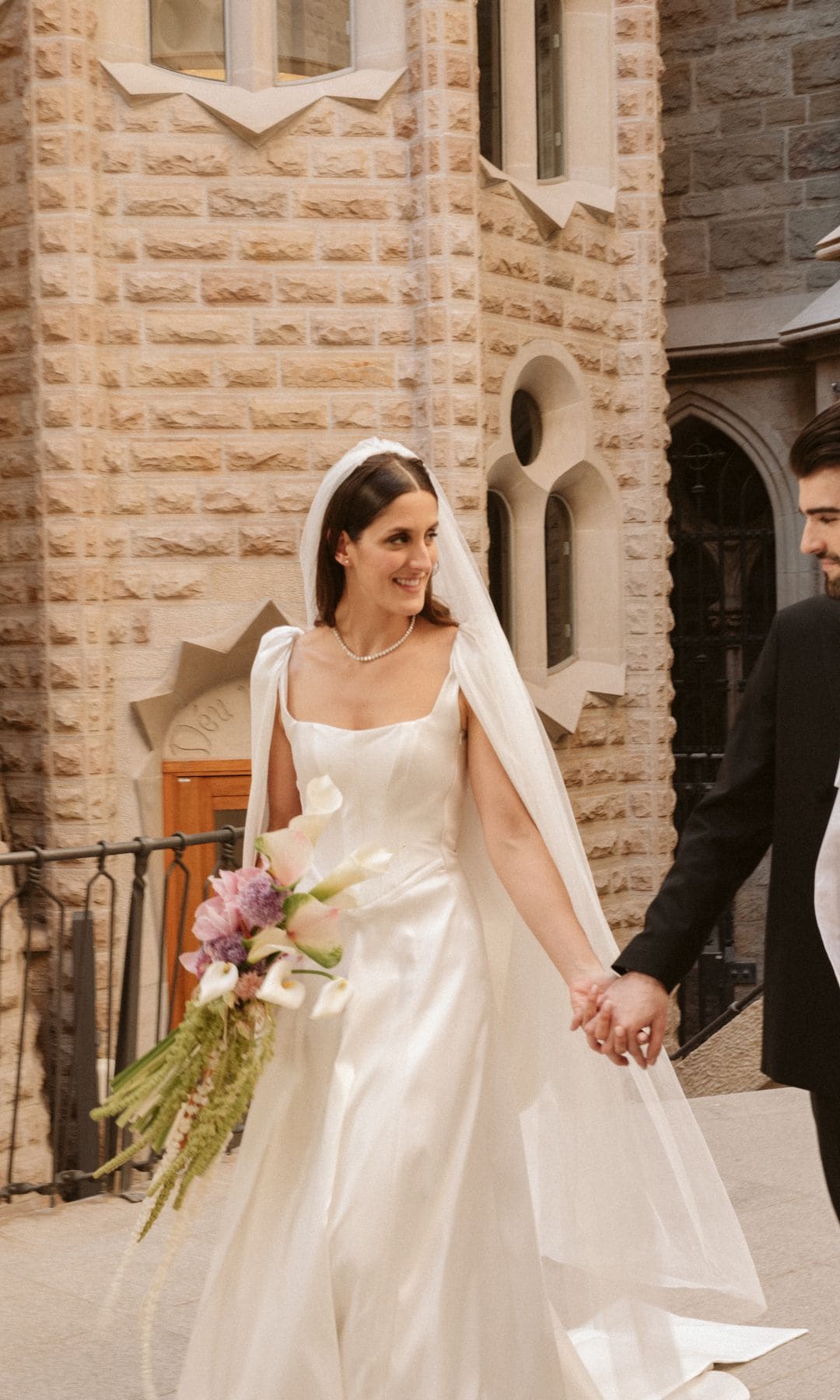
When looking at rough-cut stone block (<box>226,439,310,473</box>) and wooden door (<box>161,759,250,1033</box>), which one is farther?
rough-cut stone block (<box>226,439,310,473</box>)

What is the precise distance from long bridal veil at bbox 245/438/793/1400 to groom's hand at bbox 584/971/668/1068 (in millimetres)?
272

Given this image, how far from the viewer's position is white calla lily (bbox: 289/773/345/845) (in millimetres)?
2623

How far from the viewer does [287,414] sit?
27.0 feet

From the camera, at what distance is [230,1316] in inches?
107

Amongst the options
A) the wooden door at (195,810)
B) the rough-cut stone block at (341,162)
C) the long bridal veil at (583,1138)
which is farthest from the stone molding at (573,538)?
the long bridal veil at (583,1138)

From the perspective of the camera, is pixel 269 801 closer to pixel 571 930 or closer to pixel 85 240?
pixel 571 930

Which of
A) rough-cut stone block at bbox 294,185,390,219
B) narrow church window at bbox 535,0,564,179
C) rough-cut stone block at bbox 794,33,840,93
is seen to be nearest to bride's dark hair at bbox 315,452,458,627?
rough-cut stone block at bbox 294,185,390,219

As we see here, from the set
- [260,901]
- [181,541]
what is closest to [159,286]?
[181,541]

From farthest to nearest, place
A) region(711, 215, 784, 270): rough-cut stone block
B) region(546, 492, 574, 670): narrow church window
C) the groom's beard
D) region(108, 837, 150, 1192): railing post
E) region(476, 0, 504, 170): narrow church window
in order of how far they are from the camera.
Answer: region(711, 215, 784, 270): rough-cut stone block → region(546, 492, 574, 670): narrow church window → region(476, 0, 504, 170): narrow church window → region(108, 837, 150, 1192): railing post → the groom's beard

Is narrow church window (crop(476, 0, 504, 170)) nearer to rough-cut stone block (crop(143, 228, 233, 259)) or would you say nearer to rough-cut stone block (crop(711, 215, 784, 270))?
rough-cut stone block (crop(143, 228, 233, 259))

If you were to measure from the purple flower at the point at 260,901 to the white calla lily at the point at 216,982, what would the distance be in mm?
80

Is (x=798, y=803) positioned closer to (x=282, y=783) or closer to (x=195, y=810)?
(x=282, y=783)

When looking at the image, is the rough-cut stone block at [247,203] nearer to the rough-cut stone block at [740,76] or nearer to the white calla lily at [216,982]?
the rough-cut stone block at [740,76]

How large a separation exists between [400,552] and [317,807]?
1.73 feet
